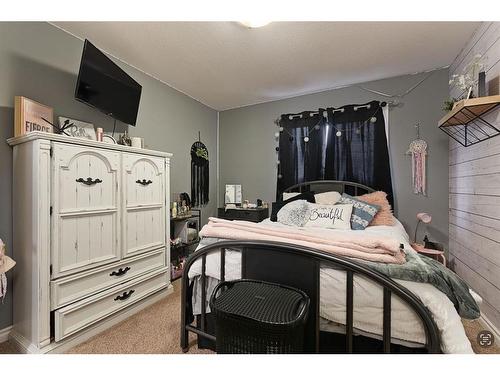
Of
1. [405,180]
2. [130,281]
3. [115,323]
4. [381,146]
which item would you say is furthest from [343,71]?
[115,323]

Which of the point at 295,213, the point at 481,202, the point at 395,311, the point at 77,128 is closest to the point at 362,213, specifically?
the point at 295,213

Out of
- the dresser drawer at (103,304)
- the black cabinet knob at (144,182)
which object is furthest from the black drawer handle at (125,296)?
the black cabinet knob at (144,182)

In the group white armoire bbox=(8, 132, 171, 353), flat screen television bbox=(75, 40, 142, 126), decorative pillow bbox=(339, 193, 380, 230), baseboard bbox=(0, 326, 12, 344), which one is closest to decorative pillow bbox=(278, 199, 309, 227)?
decorative pillow bbox=(339, 193, 380, 230)

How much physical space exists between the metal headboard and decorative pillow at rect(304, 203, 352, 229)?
55cm

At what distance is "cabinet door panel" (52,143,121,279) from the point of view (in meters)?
1.53

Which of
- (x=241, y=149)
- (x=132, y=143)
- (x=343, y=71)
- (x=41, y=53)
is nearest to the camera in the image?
(x=41, y=53)

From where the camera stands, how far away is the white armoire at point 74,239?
57.6 inches

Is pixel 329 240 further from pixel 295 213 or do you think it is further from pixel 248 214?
pixel 248 214

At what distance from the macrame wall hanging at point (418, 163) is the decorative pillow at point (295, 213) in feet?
4.15

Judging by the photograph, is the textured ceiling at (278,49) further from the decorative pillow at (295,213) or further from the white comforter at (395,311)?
the white comforter at (395,311)

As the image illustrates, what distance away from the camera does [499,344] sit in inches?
63.2
